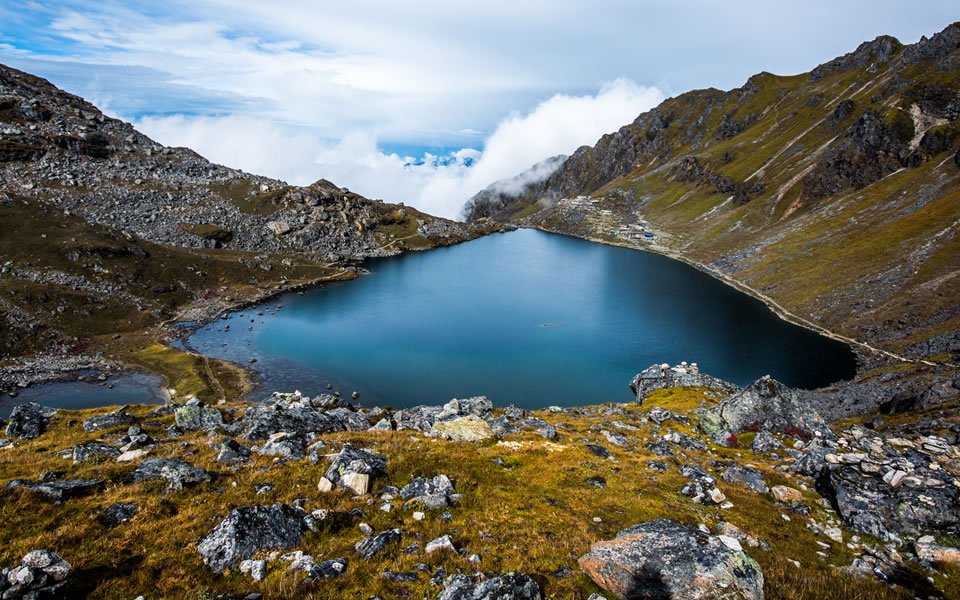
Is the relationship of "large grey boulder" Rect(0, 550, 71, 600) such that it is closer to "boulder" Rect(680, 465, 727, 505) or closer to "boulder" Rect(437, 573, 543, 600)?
"boulder" Rect(437, 573, 543, 600)

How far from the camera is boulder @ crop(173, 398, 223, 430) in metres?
30.2

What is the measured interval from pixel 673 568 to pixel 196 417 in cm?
3013

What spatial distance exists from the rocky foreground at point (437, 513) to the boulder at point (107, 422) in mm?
189

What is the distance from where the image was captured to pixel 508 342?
117375 millimetres

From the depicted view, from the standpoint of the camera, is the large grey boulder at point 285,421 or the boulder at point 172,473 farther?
the large grey boulder at point 285,421

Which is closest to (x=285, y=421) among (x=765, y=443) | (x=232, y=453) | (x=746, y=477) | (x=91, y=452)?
(x=232, y=453)

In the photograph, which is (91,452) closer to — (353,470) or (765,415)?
(353,470)

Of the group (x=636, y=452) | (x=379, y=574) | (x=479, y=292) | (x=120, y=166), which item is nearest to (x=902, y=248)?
(x=479, y=292)

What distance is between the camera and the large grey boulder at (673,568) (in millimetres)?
13836

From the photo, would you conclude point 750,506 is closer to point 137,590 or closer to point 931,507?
point 931,507

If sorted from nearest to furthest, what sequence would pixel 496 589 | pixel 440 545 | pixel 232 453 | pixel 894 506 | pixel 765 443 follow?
pixel 496 589
pixel 440 545
pixel 232 453
pixel 894 506
pixel 765 443

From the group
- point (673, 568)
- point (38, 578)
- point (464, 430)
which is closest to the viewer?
point (38, 578)

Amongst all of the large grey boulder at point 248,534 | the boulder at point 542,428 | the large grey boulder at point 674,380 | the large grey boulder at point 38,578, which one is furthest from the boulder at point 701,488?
the large grey boulder at point 674,380

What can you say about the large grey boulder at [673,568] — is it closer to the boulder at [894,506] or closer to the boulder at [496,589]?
the boulder at [496,589]
